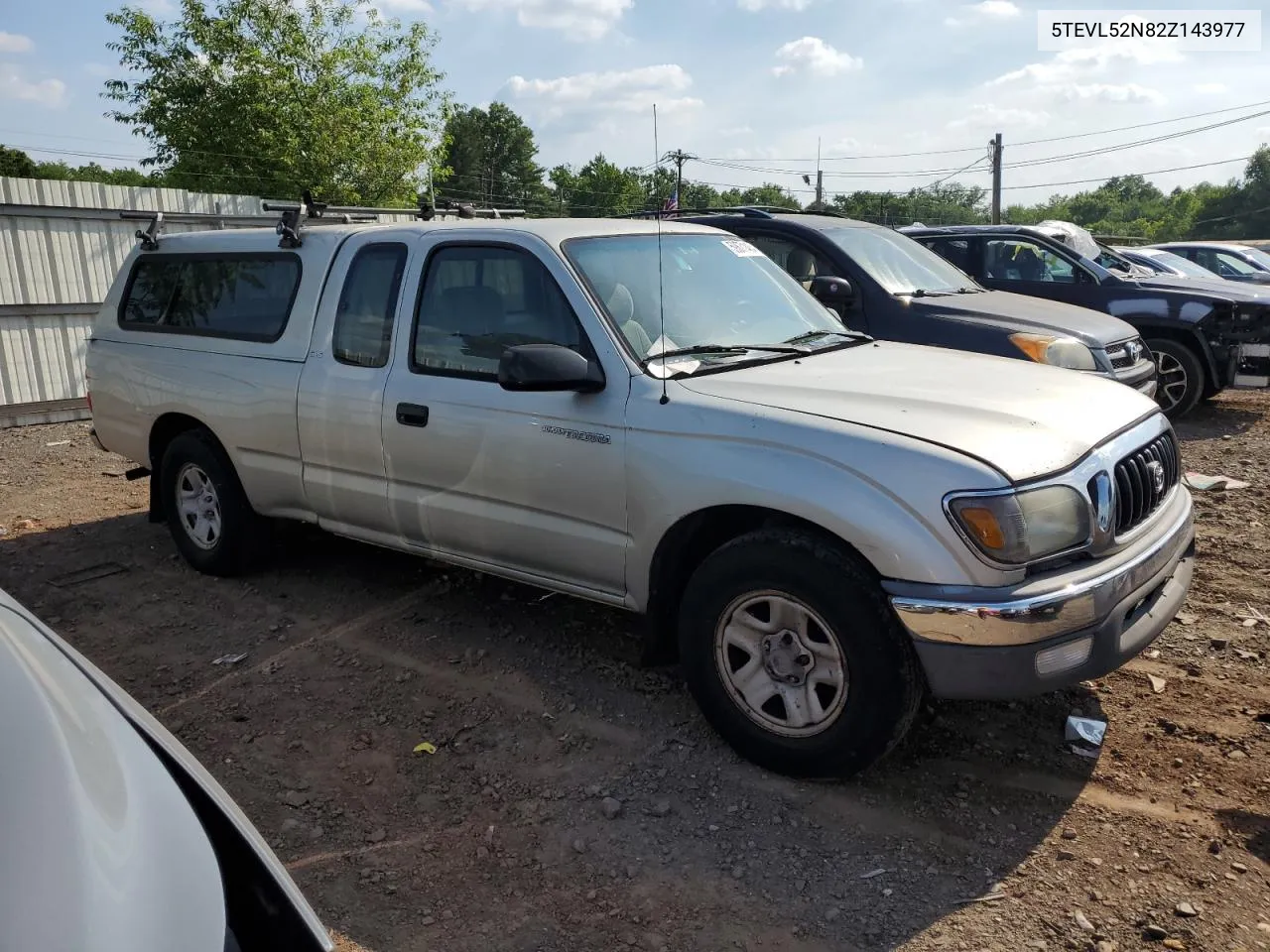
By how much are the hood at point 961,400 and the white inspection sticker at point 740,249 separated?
77 cm

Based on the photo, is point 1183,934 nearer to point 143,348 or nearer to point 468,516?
point 468,516

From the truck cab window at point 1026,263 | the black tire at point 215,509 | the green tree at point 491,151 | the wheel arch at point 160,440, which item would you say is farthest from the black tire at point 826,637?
the green tree at point 491,151

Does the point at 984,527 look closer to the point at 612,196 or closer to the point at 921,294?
the point at 612,196

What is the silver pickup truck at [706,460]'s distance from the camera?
3094 mm

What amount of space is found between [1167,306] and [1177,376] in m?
0.67

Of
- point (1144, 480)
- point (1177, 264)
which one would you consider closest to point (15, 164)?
point (1177, 264)

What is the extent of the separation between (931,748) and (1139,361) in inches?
231

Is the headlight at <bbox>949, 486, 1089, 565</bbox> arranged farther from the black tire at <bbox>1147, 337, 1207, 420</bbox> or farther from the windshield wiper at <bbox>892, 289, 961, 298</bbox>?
the black tire at <bbox>1147, 337, 1207, 420</bbox>

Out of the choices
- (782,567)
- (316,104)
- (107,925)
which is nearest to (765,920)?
(782,567)

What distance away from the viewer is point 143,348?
5848 mm

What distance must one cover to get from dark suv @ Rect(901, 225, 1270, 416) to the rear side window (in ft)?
24.4

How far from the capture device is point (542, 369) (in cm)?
366

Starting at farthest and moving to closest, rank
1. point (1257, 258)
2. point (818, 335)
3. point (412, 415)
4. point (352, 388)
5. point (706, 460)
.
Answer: point (1257, 258)
point (352, 388)
point (818, 335)
point (412, 415)
point (706, 460)

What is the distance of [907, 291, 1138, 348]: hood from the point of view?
734 centimetres
